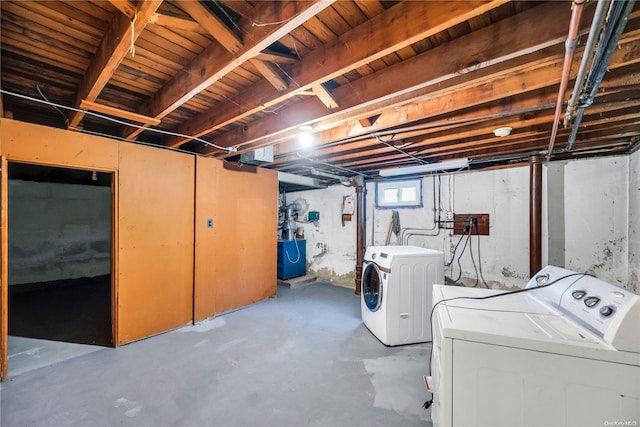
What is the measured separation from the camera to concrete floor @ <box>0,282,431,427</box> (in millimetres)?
1771

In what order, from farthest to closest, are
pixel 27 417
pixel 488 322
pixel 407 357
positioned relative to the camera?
1. pixel 407 357
2. pixel 27 417
3. pixel 488 322

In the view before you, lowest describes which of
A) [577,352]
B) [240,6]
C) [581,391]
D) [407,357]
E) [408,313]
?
[407,357]

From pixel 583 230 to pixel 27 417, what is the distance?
560 cm

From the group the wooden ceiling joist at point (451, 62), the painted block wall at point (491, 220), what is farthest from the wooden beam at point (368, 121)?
the painted block wall at point (491, 220)

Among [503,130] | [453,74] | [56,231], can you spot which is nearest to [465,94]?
[453,74]

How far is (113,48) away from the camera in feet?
4.37

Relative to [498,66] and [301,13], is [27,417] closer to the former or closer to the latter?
[301,13]

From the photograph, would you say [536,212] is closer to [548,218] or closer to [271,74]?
[548,218]

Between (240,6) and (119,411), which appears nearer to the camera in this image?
(240,6)

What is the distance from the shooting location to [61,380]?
2141 millimetres

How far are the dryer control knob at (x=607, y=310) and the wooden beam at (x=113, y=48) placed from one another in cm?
218

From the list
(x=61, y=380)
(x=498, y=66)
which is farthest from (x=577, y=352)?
(x=61, y=380)

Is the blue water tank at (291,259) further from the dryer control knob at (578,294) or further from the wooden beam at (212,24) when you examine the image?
the dryer control knob at (578,294)

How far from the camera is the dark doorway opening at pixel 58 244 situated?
391 cm
